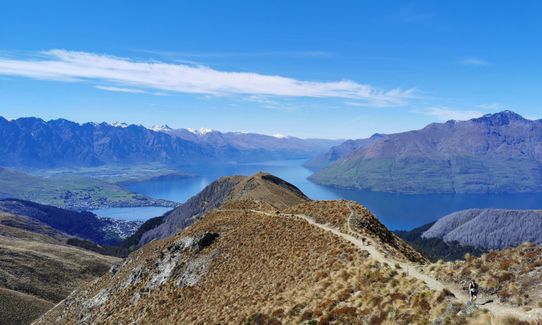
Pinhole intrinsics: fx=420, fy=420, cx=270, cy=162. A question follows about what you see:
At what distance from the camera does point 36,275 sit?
392 ft

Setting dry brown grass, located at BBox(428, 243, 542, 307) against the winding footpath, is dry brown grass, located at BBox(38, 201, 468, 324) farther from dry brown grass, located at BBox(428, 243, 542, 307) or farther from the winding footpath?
dry brown grass, located at BBox(428, 243, 542, 307)

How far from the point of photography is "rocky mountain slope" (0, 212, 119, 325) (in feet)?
317

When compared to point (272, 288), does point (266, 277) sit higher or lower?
lower

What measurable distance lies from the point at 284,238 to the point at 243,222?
13626 millimetres

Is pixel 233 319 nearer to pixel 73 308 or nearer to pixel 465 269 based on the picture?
pixel 465 269

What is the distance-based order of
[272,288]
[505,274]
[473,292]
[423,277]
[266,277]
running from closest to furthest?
[473,292]
[505,274]
[423,277]
[272,288]
[266,277]

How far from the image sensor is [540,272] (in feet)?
77.7

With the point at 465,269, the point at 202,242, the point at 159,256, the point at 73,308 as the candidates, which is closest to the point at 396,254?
the point at 465,269

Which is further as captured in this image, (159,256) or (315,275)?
(159,256)

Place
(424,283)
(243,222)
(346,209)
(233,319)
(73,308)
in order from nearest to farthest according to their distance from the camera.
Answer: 1. (424,283)
2. (233,319)
3. (346,209)
4. (243,222)
5. (73,308)

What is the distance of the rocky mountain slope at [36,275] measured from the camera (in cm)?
9656

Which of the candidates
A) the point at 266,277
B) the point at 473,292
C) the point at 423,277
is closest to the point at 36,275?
the point at 266,277

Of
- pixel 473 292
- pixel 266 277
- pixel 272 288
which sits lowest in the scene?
pixel 266 277

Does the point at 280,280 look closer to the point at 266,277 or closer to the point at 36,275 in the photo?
the point at 266,277
